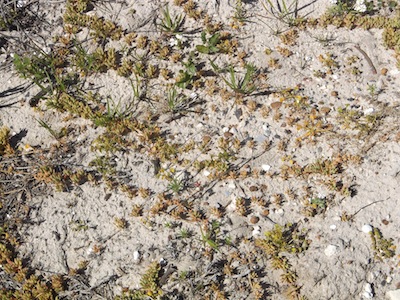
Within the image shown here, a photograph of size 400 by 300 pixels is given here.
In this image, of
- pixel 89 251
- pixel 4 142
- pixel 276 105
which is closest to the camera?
pixel 89 251

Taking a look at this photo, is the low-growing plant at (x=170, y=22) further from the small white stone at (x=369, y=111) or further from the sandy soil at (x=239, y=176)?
the small white stone at (x=369, y=111)

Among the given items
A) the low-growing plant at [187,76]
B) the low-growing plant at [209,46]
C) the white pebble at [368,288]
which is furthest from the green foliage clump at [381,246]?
the low-growing plant at [209,46]

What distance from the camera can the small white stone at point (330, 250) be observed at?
19.8 ft

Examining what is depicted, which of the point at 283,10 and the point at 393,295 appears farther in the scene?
the point at 283,10

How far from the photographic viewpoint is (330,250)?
6.05m

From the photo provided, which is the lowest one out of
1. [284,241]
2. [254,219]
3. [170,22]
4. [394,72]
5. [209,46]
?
[284,241]

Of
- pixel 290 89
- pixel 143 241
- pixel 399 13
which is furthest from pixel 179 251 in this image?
pixel 399 13

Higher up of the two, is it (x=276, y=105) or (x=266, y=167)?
(x=276, y=105)

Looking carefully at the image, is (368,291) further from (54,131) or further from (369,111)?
(54,131)

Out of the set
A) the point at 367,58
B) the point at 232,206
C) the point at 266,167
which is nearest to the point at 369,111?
the point at 367,58

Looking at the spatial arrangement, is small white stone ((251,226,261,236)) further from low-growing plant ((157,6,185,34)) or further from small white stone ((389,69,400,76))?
low-growing plant ((157,6,185,34))

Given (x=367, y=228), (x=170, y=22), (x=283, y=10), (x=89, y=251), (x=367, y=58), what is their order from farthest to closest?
(x=283, y=10) → (x=170, y=22) → (x=367, y=58) → (x=89, y=251) → (x=367, y=228)

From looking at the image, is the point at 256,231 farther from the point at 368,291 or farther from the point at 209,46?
the point at 209,46

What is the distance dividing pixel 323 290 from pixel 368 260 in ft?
2.46
